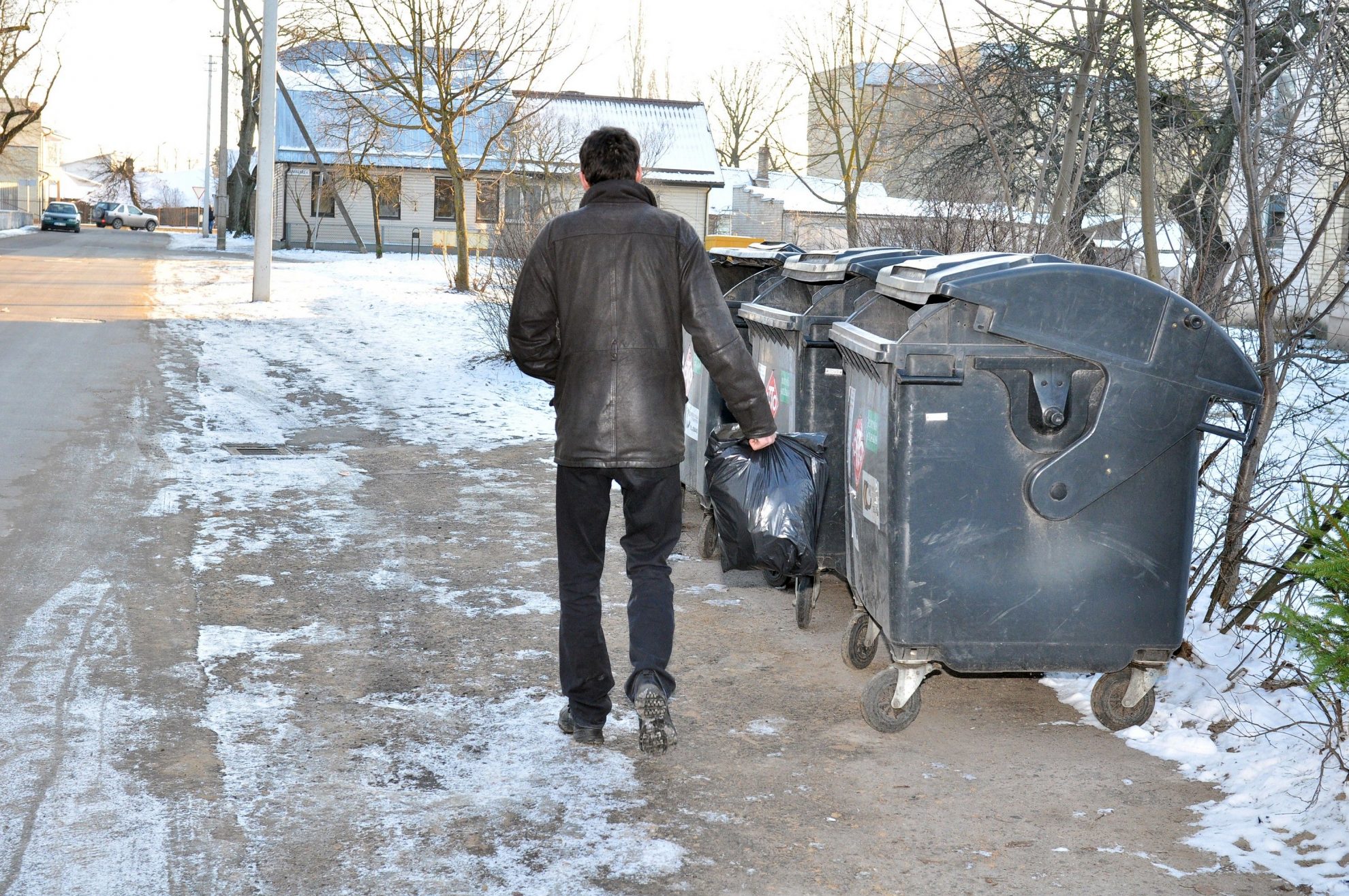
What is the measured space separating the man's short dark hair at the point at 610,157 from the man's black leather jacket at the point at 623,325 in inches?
1.5

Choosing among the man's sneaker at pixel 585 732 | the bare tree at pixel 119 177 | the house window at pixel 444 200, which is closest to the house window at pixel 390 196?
the house window at pixel 444 200

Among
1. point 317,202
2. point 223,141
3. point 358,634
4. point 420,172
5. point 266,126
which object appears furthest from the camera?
point 420,172

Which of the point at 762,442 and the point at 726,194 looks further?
the point at 726,194

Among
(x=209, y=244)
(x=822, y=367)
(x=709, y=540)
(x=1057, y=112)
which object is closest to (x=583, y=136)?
(x=209, y=244)

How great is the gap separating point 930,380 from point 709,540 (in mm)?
2710

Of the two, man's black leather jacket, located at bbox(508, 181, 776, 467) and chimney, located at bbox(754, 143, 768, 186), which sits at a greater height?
chimney, located at bbox(754, 143, 768, 186)

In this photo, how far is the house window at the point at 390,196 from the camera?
37844 millimetres

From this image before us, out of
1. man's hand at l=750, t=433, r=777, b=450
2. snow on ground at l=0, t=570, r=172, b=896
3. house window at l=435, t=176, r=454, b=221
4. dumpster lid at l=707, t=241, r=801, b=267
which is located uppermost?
house window at l=435, t=176, r=454, b=221

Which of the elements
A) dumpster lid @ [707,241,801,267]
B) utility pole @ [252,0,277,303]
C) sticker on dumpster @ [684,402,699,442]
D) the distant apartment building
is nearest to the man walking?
dumpster lid @ [707,241,801,267]

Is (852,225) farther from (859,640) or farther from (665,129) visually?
(665,129)

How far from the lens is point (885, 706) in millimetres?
4195

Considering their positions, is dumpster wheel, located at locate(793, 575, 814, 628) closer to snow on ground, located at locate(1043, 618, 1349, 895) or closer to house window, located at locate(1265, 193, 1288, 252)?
snow on ground, located at locate(1043, 618, 1349, 895)

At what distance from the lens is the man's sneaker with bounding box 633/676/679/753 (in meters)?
3.90

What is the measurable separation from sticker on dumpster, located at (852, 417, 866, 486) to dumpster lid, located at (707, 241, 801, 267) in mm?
2269
